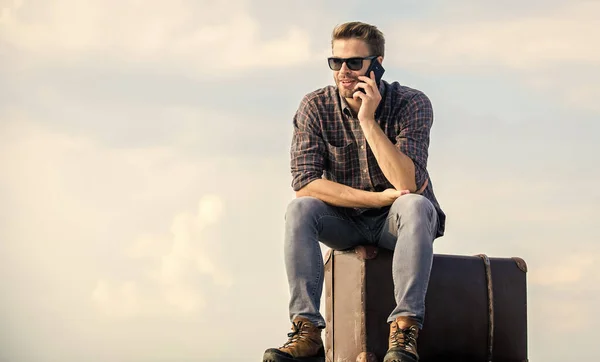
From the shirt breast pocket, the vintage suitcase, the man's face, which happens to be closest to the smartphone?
the man's face

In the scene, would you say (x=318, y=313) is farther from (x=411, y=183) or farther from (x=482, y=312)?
(x=482, y=312)

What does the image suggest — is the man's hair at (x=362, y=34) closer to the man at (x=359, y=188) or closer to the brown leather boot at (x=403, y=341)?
the man at (x=359, y=188)

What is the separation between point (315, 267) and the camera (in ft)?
17.6

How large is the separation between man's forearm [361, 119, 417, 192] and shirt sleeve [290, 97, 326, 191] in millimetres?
434

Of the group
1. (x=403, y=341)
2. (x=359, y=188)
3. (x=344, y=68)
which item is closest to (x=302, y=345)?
(x=403, y=341)

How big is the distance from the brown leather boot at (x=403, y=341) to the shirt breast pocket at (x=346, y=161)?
117 cm

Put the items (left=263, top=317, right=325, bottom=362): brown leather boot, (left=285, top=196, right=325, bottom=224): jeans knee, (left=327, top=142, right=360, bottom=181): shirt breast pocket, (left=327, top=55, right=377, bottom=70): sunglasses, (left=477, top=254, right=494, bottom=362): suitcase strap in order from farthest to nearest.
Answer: (left=477, top=254, right=494, bottom=362): suitcase strap, (left=327, top=142, right=360, bottom=181): shirt breast pocket, (left=327, top=55, right=377, bottom=70): sunglasses, (left=285, top=196, right=325, bottom=224): jeans knee, (left=263, top=317, right=325, bottom=362): brown leather boot

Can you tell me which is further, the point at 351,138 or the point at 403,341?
the point at 351,138

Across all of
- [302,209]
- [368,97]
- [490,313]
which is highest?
[368,97]

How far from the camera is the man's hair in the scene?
19.0ft

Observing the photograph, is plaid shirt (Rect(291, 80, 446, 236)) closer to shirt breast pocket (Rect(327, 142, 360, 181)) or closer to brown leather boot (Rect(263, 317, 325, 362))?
shirt breast pocket (Rect(327, 142, 360, 181))

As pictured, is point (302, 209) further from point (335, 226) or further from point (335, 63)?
point (335, 63)

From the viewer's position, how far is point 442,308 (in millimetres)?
6090

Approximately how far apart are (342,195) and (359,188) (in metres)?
0.34
